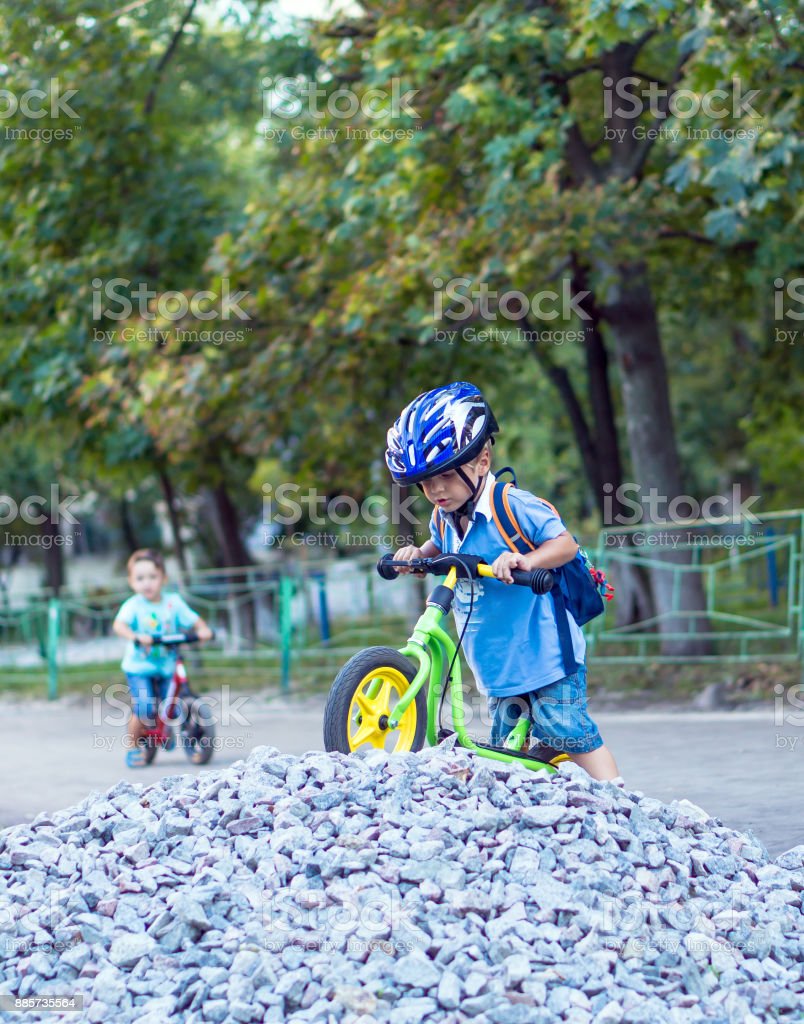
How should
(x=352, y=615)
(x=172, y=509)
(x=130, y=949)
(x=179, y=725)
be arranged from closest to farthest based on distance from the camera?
(x=130, y=949)
(x=179, y=725)
(x=352, y=615)
(x=172, y=509)

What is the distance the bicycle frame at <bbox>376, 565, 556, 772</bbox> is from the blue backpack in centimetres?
28

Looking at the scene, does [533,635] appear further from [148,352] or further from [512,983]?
[148,352]

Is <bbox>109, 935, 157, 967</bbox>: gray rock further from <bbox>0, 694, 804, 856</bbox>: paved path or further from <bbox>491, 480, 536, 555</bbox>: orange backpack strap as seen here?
<bbox>0, 694, 804, 856</bbox>: paved path

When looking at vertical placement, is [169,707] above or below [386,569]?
below

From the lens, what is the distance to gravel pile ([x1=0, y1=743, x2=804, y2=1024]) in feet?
11.6

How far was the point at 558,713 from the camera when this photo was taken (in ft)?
16.7

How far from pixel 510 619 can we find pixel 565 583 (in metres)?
0.26

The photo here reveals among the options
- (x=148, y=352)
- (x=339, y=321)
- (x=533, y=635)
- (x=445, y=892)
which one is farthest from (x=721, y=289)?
(x=445, y=892)

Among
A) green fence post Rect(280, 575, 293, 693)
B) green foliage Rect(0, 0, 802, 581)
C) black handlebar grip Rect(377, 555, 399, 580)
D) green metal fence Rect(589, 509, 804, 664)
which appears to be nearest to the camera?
black handlebar grip Rect(377, 555, 399, 580)

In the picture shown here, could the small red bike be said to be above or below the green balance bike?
below

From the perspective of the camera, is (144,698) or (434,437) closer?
(434,437)

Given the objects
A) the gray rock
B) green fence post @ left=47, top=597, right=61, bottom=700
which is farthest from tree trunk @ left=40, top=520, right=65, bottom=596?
the gray rock

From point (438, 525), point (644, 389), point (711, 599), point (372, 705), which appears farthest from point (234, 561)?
point (372, 705)

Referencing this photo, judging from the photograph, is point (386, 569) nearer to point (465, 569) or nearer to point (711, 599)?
point (465, 569)
